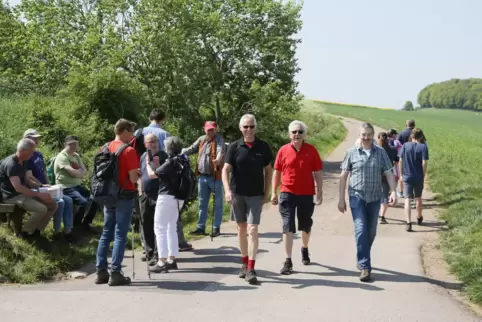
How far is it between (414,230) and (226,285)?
17.0ft

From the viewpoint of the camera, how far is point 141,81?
22812 millimetres

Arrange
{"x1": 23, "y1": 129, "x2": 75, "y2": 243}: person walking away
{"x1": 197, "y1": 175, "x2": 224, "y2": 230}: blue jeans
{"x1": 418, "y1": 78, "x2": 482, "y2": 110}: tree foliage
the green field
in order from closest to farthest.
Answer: the green field, {"x1": 23, "y1": 129, "x2": 75, "y2": 243}: person walking away, {"x1": 197, "y1": 175, "x2": 224, "y2": 230}: blue jeans, {"x1": 418, "y1": 78, "x2": 482, "y2": 110}: tree foliage

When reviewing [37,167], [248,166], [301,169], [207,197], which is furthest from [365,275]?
[37,167]

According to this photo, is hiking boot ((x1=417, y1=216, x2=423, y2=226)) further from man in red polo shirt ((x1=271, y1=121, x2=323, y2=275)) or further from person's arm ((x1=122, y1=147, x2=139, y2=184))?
person's arm ((x1=122, y1=147, x2=139, y2=184))

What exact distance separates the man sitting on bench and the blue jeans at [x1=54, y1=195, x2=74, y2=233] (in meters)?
0.30

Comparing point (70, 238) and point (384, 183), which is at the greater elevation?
point (384, 183)

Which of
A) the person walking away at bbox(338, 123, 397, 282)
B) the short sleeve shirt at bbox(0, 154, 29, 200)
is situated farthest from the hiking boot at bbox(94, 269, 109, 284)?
the person walking away at bbox(338, 123, 397, 282)

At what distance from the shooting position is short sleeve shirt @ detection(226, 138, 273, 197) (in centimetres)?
712

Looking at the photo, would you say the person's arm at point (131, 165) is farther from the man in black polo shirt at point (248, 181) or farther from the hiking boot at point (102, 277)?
the hiking boot at point (102, 277)

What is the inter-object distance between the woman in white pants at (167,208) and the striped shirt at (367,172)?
228 cm

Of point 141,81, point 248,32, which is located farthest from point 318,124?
point 141,81

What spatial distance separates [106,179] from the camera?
6.80m

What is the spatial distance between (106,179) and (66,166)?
304 centimetres

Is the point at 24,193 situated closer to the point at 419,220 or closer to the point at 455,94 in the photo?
the point at 419,220
